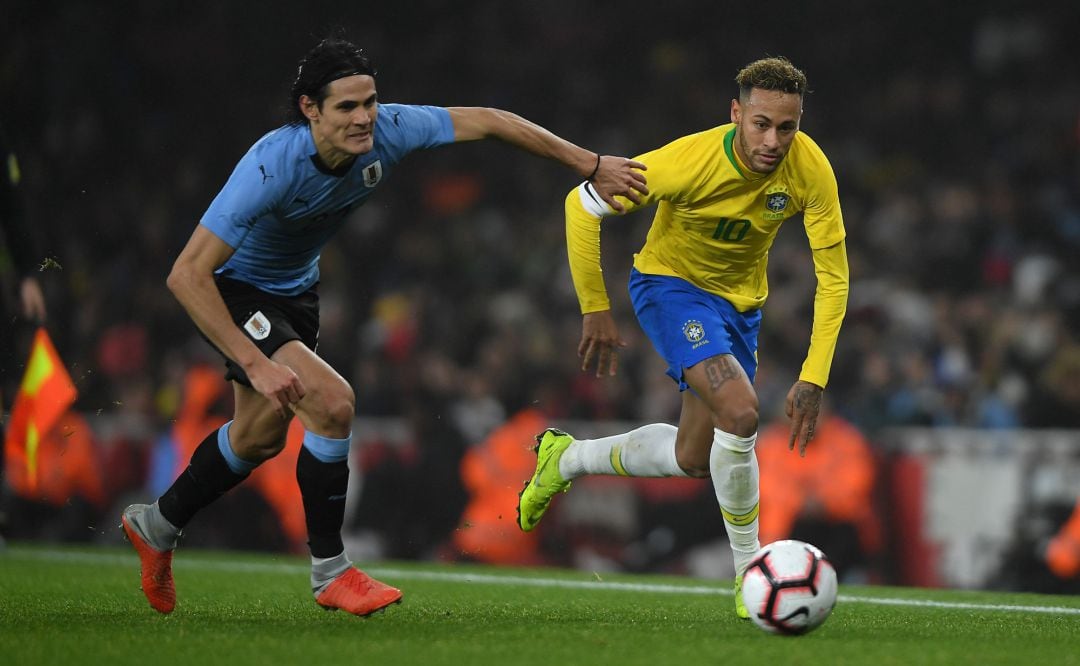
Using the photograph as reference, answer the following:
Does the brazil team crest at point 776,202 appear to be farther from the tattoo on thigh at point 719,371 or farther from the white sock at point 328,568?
the white sock at point 328,568

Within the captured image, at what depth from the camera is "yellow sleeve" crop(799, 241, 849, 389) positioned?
5496 mm

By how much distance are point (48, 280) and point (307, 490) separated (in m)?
8.68

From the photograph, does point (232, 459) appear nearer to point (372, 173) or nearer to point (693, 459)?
point (372, 173)

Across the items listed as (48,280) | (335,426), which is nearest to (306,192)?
(335,426)

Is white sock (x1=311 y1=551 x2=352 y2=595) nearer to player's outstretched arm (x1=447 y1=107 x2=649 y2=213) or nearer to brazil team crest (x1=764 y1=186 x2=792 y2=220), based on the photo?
player's outstretched arm (x1=447 y1=107 x2=649 y2=213)

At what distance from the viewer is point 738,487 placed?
5516 mm

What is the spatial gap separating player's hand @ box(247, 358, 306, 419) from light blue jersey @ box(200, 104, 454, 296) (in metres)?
0.41

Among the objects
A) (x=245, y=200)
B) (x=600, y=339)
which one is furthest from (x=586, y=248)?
(x=245, y=200)

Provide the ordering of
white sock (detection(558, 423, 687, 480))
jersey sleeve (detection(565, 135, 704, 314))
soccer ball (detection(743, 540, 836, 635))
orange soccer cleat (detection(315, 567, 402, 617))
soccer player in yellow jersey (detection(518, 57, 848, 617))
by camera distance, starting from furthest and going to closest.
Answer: white sock (detection(558, 423, 687, 480)), jersey sleeve (detection(565, 135, 704, 314)), soccer player in yellow jersey (detection(518, 57, 848, 617)), orange soccer cleat (detection(315, 567, 402, 617)), soccer ball (detection(743, 540, 836, 635))

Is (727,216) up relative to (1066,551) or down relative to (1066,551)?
up

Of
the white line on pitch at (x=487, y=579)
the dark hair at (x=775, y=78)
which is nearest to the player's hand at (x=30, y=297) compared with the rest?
the white line on pitch at (x=487, y=579)

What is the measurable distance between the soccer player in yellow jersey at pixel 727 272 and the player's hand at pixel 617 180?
0.29 feet

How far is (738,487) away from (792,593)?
2.95ft

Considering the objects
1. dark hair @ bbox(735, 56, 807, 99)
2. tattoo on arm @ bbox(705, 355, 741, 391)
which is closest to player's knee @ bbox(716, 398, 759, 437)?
tattoo on arm @ bbox(705, 355, 741, 391)
